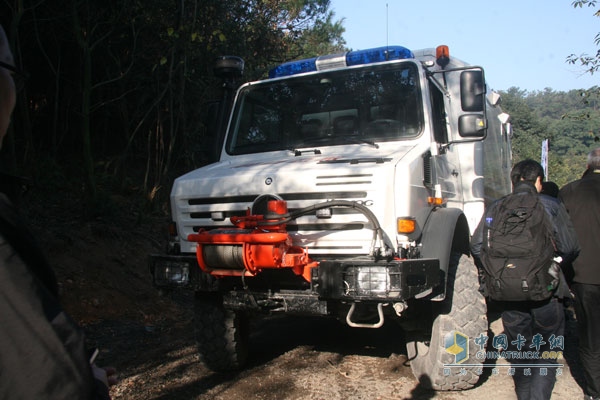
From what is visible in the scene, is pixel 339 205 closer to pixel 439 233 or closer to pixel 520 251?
pixel 439 233

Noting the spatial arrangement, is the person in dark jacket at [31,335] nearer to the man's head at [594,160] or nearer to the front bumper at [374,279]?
the front bumper at [374,279]

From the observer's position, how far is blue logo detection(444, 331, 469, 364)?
3.65 m

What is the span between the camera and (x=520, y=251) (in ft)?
10.1

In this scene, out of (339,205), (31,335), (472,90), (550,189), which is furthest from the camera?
(550,189)

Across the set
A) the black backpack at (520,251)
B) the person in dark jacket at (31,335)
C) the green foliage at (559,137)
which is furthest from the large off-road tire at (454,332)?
the green foliage at (559,137)

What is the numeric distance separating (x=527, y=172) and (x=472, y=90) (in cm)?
95

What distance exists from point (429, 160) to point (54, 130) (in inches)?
309

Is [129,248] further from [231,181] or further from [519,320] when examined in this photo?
[519,320]

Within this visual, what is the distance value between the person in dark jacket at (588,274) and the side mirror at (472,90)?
94cm

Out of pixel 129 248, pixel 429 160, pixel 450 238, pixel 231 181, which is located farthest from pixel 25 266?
pixel 129 248

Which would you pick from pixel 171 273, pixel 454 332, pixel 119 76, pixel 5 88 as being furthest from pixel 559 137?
pixel 5 88

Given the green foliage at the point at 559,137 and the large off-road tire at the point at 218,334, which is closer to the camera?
the large off-road tire at the point at 218,334

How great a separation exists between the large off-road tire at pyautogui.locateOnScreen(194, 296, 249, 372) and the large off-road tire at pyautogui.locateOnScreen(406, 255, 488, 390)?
59.6 inches

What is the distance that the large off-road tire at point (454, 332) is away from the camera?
12.0 feet
